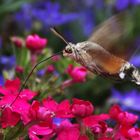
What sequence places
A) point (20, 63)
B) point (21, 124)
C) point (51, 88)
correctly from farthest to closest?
point (20, 63)
point (51, 88)
point (21, 124)

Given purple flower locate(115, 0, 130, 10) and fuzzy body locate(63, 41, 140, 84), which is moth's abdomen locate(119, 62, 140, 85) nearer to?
fuzzy body locate(63, 41, 140, 84)

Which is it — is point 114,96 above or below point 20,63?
below

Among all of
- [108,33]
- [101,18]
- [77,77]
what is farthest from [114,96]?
[108,33]

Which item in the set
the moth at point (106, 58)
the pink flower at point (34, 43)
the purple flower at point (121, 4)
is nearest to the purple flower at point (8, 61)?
the pink flower at point (34, 43)

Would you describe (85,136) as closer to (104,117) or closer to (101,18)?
(104,117)

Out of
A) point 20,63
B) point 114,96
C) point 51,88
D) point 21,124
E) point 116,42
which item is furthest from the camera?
point 114,96

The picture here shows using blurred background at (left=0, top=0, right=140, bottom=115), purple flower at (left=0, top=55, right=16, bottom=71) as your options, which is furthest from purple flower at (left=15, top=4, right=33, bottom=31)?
purple flower at (left=0, top=55, right=16, bottom=71)
